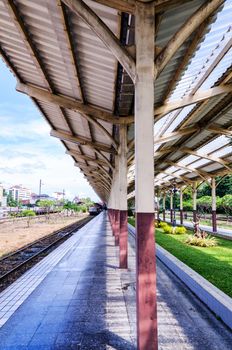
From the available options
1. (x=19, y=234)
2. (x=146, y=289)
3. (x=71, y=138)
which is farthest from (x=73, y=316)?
(x=19, y=234)

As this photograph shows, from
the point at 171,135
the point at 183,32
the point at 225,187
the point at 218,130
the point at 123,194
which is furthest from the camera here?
the point at 225,187

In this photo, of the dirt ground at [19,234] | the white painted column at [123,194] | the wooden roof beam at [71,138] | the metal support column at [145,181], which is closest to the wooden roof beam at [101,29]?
the metal support column at [145,181]

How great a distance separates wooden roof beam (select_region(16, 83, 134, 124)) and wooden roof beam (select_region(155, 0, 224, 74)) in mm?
5082

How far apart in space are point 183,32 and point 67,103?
5392 millimetres

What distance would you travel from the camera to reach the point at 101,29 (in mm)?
4375

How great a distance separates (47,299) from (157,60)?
5233mm

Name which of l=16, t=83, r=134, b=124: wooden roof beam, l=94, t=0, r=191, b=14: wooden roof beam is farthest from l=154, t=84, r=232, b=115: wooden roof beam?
l=94, t=0, r=191, b=14: wooden roof beam

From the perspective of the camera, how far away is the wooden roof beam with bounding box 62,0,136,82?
4344mm

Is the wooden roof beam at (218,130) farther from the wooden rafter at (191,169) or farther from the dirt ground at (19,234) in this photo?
the dirt ground at (19,234)

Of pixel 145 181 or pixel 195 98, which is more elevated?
pixel 195 98

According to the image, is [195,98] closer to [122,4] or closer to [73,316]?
[122,4]

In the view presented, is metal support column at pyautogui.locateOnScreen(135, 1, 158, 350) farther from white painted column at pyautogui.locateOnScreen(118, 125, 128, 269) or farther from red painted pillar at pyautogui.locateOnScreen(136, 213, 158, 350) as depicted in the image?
white painted column at pyautogui.locateOnScreen(118, 125, 128, 269)

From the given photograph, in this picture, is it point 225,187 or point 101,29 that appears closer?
point 101,29

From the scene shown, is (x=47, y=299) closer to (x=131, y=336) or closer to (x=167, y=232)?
(x=131, y=336)
